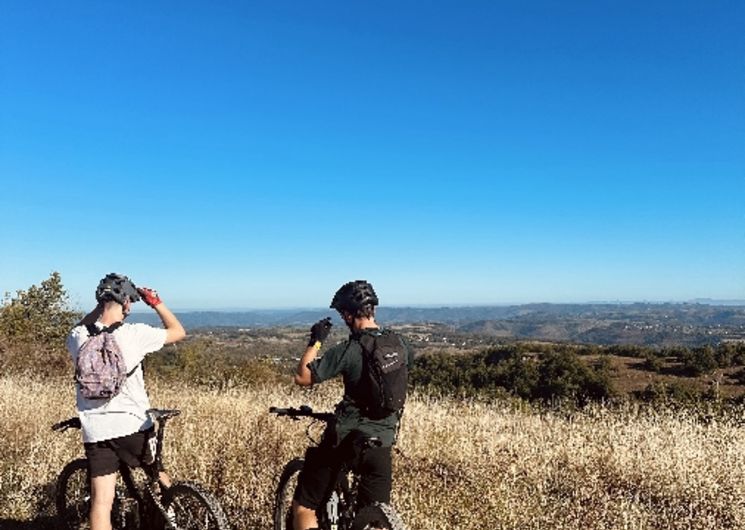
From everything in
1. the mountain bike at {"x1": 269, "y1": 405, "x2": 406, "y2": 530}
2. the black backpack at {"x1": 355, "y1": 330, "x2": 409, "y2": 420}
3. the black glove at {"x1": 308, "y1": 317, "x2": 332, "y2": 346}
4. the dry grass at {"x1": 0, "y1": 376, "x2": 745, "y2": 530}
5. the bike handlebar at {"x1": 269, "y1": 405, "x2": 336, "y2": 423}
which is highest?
the black glove at {"x1": 308, "y1": 317, "x2": 332, "y2": 346}

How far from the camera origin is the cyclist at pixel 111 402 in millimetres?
4086

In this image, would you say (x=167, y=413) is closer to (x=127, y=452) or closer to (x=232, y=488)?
(x=127, y=452)

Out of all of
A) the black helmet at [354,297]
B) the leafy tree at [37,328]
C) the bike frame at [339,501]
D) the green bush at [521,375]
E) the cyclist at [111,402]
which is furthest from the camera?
the green bush at [521,375]

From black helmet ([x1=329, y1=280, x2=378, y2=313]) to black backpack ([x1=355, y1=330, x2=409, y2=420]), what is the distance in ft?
0.65

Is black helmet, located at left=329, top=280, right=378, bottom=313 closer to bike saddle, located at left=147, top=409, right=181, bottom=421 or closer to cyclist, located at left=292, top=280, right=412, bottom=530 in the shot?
cyclist, located at left=292, top=280, right=412, bottom=530

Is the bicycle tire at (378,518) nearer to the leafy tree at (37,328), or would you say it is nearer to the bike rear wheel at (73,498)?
the bike rear wheel at (73,498)

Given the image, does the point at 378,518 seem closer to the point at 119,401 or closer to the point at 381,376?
the point at 381,376

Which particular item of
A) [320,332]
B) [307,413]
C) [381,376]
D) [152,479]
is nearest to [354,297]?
[320,332]

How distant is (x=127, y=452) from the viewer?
4.24 meters

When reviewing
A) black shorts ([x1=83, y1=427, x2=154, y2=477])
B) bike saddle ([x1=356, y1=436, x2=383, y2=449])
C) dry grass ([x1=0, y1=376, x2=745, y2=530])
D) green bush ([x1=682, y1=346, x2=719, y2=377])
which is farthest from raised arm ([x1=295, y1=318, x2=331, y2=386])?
green bush ([x1=682, y1=346, x2=719, y2=377])

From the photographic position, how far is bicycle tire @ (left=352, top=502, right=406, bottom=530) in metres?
3.40

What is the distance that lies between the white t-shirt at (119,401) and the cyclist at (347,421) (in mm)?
1316

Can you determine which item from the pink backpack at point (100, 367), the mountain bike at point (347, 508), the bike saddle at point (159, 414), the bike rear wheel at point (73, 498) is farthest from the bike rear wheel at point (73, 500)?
the mountain bike at point (347, 508)

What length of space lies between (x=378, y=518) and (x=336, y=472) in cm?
46
